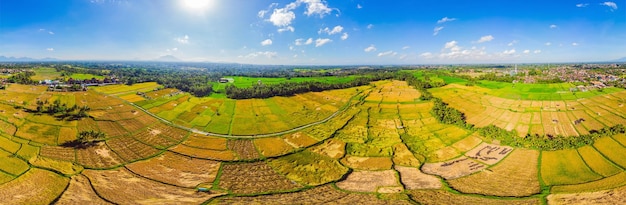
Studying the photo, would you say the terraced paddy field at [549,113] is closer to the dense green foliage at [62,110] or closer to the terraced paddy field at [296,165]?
the terraced paddy field at [296,165]

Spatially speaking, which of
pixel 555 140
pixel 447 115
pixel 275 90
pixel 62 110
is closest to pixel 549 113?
pixel 555 140

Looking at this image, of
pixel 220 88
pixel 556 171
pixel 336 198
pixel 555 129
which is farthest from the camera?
pixel 220 88

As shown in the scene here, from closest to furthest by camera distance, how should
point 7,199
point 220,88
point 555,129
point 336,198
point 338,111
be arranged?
point 7,199 < point 336,198 < point 555,129 < point 338,111 < point 220,88

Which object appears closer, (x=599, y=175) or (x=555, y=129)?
(x=599, y=175)

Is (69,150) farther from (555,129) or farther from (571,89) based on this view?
(571,89)

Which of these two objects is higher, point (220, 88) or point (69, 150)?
point (220, 88)

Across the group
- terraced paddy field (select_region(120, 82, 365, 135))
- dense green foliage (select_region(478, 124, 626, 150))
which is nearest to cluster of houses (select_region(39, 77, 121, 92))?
terraced paddy field (select_region(120, 82, 365, 135))

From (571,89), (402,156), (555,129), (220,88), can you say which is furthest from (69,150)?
(571,89)

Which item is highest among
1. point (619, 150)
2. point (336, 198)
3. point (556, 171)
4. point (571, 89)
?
point (571, 89)
